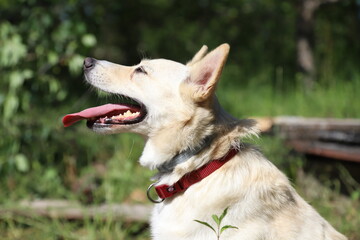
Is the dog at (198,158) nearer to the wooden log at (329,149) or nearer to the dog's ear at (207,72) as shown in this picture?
the dog's ear at (207,72)

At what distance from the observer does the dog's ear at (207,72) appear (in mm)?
2672

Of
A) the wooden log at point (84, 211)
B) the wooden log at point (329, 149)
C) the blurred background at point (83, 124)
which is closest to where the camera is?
the wooden log at point (84, 211)

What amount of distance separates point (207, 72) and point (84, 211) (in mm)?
1967

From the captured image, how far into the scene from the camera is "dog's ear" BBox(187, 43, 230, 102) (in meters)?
2.67

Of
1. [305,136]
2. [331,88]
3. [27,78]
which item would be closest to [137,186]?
[27,78]

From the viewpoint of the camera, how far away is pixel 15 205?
4441mm

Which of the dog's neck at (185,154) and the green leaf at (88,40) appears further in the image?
the green leaf at (88,40)

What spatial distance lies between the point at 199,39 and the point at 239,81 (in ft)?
7.42

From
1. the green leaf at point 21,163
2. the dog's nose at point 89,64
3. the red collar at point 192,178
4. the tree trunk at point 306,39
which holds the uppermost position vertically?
the dog's nose at point 89,64

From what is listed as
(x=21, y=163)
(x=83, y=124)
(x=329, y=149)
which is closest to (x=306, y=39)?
(x=329, y=149)

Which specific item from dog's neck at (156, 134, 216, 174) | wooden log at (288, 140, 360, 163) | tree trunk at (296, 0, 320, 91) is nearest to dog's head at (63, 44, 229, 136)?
dog's neck at (156, 134, 216, 174)

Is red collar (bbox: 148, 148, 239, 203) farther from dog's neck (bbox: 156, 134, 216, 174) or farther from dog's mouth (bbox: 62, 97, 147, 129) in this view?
dog's mouth (bbox: 62, 97, 147, 129)

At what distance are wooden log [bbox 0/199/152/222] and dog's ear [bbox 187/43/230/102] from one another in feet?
5.58

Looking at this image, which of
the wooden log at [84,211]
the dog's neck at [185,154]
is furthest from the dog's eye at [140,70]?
the wooden log at [84,211]
